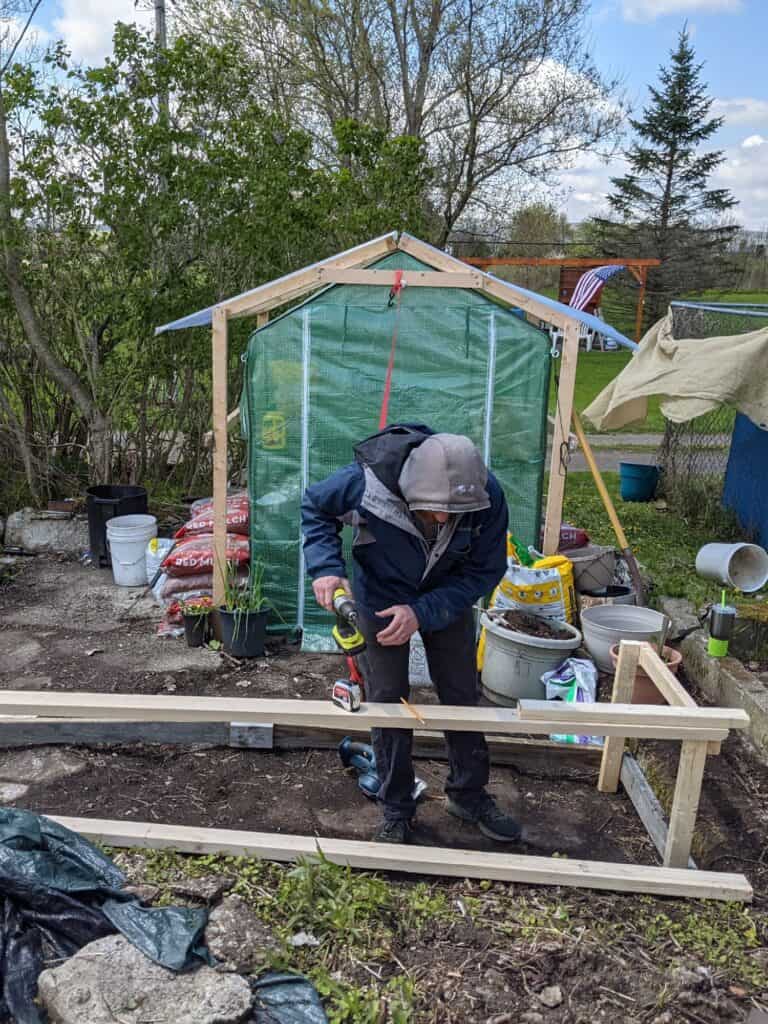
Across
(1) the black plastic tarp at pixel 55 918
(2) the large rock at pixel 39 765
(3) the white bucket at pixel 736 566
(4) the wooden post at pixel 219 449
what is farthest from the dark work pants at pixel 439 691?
(3) the white bucket at pixel 736 566

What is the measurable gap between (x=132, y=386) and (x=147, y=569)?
6.81ft

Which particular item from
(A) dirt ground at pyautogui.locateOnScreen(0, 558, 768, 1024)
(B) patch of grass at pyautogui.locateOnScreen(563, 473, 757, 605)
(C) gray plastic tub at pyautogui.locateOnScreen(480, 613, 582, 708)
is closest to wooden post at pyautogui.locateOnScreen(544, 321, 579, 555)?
(C) gray plastic tub at pyautogui.locateOnScreen(480, 613, 582, 708)

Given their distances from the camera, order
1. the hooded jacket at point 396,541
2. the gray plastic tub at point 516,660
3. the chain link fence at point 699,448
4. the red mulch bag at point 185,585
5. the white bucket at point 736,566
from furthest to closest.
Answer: the chain link fence at point 699,448 → the white bucket at point 736,566 → the red mulch bag at point 185,585 → the gray plastic tub at point 516,660 → the hooded jacket at point 396,541

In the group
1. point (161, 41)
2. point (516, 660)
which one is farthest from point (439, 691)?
point (161, 41)

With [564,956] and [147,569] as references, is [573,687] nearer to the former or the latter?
[564,956]

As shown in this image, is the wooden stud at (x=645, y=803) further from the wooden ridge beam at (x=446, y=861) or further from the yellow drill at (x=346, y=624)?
the yellow drill at (x=346, y=624)

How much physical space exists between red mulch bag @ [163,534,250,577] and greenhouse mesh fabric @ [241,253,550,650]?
1.53ft

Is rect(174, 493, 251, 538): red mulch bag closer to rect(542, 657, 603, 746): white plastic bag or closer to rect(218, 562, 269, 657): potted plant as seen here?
rect(218, 562, 269, 657): potted plant

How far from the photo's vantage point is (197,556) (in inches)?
238

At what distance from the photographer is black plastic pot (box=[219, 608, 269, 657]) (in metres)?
5.45

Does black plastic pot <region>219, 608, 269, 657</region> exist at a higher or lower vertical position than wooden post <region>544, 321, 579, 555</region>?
lower

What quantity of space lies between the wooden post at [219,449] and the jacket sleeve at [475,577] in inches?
110

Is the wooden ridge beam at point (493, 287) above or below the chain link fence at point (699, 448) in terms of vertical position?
above

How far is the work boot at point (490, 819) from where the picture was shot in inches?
139
